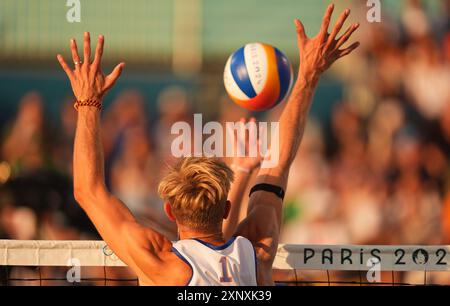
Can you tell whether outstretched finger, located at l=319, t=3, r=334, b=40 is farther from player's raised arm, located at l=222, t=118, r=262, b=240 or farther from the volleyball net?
the volleyball net

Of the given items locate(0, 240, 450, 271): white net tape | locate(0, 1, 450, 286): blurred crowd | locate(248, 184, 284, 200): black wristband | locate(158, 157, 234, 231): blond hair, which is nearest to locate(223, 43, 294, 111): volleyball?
locate(0, 240, 450, 271): white net tape

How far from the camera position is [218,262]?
397 cm

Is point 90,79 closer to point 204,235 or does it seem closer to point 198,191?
point 198,191

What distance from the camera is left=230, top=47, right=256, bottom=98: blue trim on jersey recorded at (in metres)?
7.50

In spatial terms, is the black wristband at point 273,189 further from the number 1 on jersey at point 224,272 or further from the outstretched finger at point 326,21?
the outstretched finger at point 326,21

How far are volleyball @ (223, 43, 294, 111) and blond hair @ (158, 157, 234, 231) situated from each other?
3.42 meters

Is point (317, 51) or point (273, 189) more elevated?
point (317, 51)

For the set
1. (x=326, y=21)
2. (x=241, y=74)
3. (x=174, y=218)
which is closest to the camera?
(x=174, y=218)

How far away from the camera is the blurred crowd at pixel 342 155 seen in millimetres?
11648

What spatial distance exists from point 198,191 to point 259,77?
3.55 m

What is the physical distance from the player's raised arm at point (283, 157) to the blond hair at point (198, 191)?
337 mm

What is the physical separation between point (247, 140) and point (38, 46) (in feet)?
30.2

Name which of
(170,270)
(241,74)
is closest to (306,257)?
(241,74)

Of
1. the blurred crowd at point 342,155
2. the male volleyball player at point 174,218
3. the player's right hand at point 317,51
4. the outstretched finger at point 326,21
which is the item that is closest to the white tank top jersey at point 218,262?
the male volleyball player at point 174,218
